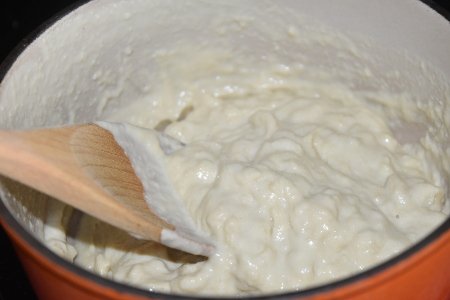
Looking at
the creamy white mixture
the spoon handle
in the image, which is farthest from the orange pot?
the creamy white mixture

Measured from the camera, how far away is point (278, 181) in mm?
1214

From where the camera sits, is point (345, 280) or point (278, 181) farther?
point (278, 181)

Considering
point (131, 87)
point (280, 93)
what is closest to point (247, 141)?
point (280, 93)

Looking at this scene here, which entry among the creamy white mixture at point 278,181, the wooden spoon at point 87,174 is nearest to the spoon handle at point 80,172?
the wooden spoon at point 87,174

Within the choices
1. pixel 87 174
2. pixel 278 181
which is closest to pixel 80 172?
pixel 87 174

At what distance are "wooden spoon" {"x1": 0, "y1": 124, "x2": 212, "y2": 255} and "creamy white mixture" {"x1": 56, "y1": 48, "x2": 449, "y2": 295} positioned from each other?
0.30 feet

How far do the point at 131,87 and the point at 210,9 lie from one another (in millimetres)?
214

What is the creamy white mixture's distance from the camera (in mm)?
1123

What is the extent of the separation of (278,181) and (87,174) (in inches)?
14.5

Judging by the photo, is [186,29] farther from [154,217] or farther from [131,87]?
[154,217]

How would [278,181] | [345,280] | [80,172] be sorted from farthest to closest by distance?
Result: [278,181] → [80,172] → [345,280]

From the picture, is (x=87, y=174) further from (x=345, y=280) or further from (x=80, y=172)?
(x=345, y=280)

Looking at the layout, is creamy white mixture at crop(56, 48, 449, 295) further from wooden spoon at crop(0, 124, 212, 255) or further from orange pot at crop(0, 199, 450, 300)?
orange pot at crop(0, 199, 450, 300)

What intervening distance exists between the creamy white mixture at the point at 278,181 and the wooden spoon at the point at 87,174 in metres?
0.09
